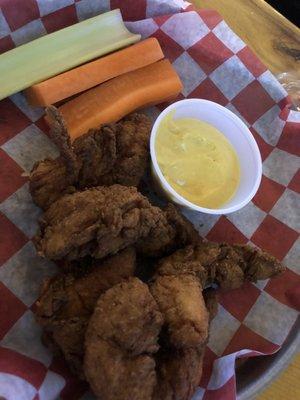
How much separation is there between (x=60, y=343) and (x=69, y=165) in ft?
2.14

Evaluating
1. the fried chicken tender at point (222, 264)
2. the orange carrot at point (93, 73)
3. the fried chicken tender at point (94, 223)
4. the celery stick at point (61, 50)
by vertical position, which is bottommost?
the fried chicken tender at point (222, 264)

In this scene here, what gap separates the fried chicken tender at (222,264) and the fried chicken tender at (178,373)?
298 millimetres

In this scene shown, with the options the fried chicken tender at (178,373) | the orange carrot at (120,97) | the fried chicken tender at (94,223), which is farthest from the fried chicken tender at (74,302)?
the orange carrot at (120,97)

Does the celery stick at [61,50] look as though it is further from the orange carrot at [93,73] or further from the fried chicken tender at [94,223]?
the fried chicken tender at [94,223]

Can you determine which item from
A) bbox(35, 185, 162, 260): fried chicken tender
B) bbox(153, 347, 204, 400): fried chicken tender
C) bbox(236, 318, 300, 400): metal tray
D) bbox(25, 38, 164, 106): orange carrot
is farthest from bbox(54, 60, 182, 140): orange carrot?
bbox(236, 318, 300, 400): metal tray

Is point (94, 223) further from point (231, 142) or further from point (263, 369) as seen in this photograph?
point (263, 369)

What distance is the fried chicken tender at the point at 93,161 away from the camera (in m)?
1.84

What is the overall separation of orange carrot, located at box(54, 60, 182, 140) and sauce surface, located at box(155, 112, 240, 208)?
0.21 meters

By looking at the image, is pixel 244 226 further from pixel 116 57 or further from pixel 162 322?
pixel 116 57

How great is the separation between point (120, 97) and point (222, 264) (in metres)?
0.87

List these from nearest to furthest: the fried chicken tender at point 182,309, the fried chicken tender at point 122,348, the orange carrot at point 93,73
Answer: the fried chicken tender at point 122,348 < the fried chicken tender at point 182,309 < the orange carrot at point 93,73

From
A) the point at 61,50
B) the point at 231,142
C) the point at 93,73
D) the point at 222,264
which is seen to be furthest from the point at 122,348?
the point at 61,50

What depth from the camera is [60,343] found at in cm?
165

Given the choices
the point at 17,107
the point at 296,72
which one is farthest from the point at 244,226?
the point at 17,107
